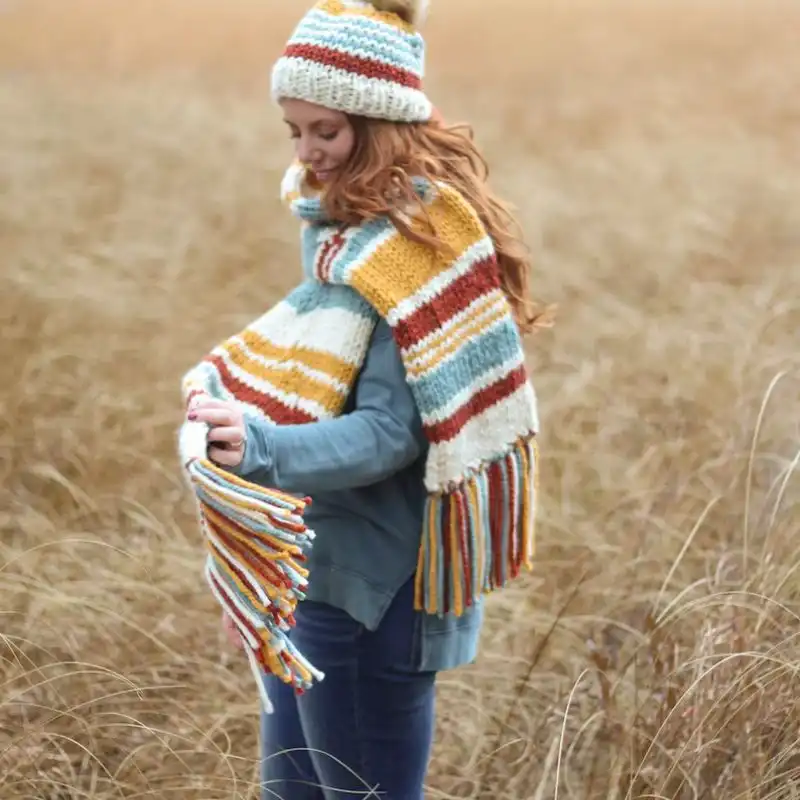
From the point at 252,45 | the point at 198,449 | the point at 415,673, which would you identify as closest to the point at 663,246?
the point at 252,45

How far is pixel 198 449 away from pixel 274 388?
0.60 ft

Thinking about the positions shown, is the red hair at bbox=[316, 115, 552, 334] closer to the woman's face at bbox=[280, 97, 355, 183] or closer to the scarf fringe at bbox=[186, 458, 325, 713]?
the woman's face at bbox=[280, 97, 355, 183]

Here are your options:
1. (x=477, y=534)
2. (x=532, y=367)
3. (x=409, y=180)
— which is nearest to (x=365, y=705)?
(x=477, y=534)

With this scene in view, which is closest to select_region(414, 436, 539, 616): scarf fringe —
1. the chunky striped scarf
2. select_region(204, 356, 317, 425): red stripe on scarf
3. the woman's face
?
the chunky striped scarf

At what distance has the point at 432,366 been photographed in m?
0.99

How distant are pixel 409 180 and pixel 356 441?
0.26 meters

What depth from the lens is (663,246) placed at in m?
3.43

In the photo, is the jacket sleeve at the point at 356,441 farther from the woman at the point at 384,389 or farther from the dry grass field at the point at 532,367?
the dry grass field at the point at 532,367

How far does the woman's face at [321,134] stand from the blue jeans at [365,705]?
421 millimetres

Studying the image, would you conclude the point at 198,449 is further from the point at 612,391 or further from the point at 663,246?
the point at 663,246

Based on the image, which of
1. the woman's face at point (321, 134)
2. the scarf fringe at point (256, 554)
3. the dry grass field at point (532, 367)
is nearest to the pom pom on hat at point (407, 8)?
the woman's face at point (321, 134)

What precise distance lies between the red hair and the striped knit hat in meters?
0.03

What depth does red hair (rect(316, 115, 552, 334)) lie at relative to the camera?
3.30 ft

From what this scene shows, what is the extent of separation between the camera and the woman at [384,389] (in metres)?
0.99
